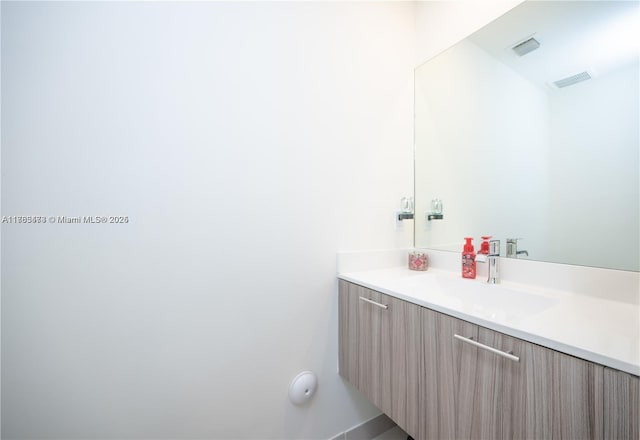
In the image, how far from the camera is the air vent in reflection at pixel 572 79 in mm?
1005

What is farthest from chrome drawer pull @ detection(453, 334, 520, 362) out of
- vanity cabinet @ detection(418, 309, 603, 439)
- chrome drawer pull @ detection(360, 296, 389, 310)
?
chrome drawer pull @ detection(360, 296, 389, 310)

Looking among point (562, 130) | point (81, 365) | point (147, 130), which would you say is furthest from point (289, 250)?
point (562, 130)

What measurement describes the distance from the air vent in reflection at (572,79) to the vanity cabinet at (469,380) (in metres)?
1.00

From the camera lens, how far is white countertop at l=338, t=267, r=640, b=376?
58 centimetres

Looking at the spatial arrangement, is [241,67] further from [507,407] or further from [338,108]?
[507,407]

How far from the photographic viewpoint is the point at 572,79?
1.04m

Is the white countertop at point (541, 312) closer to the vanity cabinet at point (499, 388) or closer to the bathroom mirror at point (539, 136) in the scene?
the vanity cabinet at point (499, 388)

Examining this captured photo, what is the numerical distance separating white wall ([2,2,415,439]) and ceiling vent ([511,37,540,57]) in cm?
64

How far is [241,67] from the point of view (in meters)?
1.12

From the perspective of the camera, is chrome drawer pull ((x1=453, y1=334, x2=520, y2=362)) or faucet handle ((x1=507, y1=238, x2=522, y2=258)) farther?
faucet handle ((x1=507, y1=238, x2=522, y2=258))

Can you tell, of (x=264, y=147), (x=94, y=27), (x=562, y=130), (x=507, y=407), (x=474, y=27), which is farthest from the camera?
(x=474, y=27)

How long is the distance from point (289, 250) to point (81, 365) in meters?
0.80

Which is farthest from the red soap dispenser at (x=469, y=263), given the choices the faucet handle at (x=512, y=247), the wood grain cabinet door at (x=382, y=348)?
the wood grain cabinet door at (x=382, y=348)

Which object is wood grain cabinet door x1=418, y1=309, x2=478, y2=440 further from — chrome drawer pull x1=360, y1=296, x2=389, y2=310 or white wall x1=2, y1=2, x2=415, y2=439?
white wall x1=2, y1=2, x2=415, y2=439
